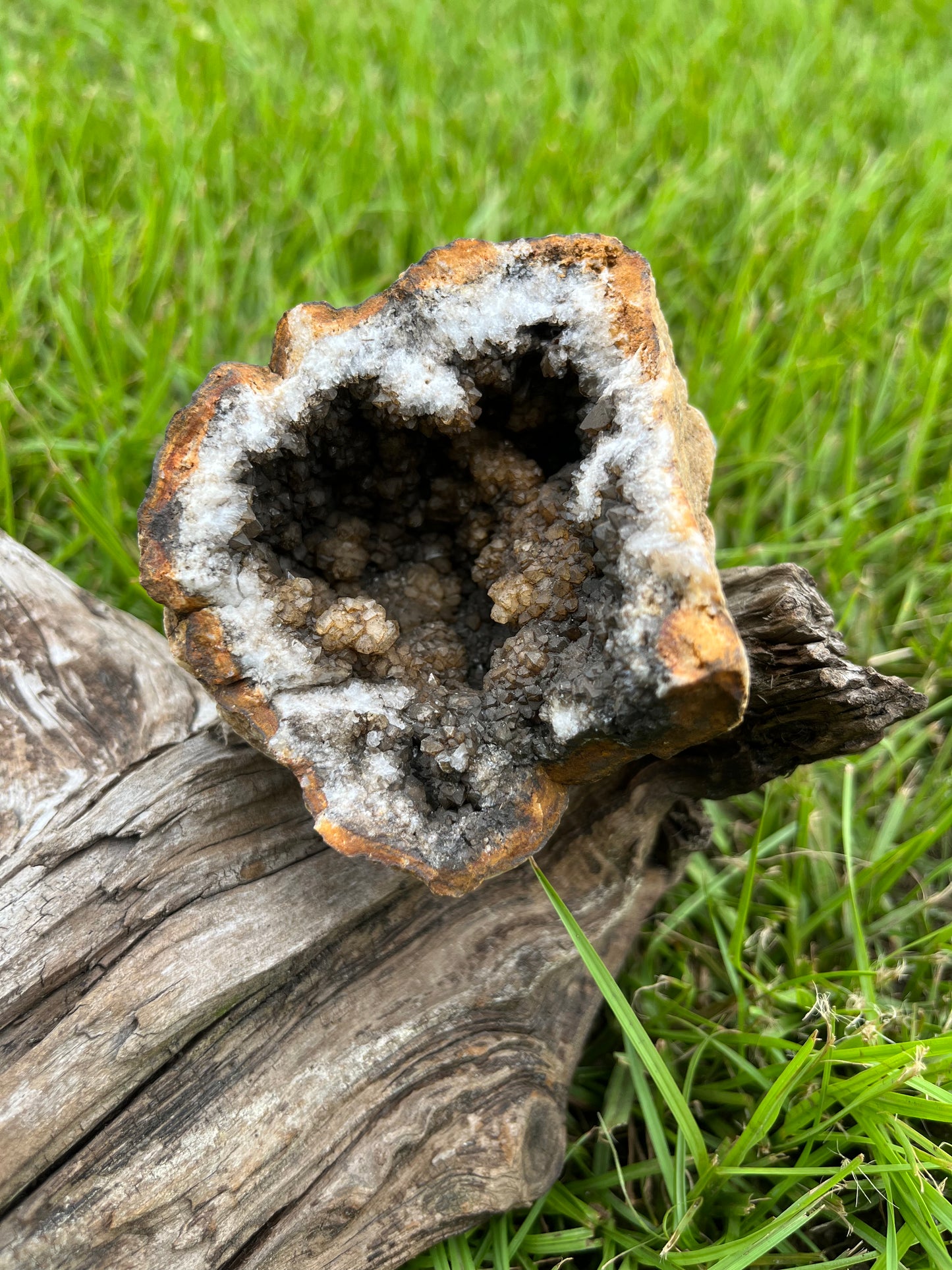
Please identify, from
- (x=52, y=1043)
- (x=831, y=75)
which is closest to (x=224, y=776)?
(x=52, y=1043)

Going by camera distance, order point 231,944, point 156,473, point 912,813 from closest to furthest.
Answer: point 156,473 < point 231,944 < point 912,813

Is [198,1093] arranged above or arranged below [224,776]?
below

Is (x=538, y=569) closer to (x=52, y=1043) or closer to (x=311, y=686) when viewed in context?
(x=311, y=686)

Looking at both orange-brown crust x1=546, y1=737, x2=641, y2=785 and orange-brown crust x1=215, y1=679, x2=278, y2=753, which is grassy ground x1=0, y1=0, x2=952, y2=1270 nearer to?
orange-brown crust x1=546, y1=737, x2=641, y2=785

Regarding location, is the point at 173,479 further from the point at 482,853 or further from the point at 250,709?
the point at 482,853

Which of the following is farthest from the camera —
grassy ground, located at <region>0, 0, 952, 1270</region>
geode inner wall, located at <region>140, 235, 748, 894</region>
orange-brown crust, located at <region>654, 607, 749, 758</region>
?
grassy ground, located at <region>0, 0, 952, 1270</region>

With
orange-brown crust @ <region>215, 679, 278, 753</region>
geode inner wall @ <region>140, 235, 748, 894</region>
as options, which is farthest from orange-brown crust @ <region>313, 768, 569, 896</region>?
orange-brown crust @ <region>215, 679, 278, 753</region>

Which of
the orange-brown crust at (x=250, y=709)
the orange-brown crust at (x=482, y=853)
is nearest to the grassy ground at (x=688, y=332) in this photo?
the orange-brown crust at (x=482, y=853)
